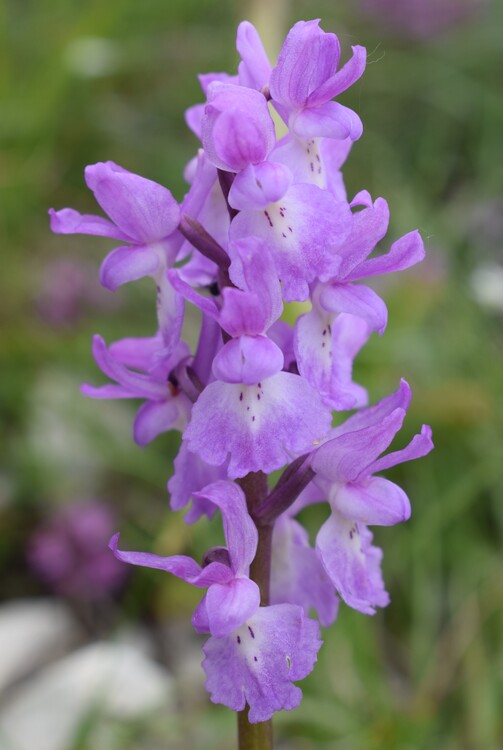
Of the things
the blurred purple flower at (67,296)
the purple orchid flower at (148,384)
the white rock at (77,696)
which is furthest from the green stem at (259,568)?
the blurred purple flower at (67,296)

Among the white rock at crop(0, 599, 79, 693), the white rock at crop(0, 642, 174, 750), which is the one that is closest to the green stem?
the white rock at crop(0, 642, 174, 750)

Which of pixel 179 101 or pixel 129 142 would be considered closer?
pixel 129 142

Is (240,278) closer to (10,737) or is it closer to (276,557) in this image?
(276,557)

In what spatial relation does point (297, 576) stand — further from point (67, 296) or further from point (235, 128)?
point (67, 296)

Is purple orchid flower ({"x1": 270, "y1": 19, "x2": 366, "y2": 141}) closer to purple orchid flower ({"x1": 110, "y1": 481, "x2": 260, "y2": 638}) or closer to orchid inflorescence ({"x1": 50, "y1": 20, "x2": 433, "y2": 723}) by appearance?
orchid inflorescence ({"x1": 50, "y1": 20, "x2": 433, "y2": 723})

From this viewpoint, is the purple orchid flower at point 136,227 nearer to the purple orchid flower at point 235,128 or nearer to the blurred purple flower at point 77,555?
the purple orchid flower at point 235,128

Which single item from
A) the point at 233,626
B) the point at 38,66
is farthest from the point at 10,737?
the point at 38,66
